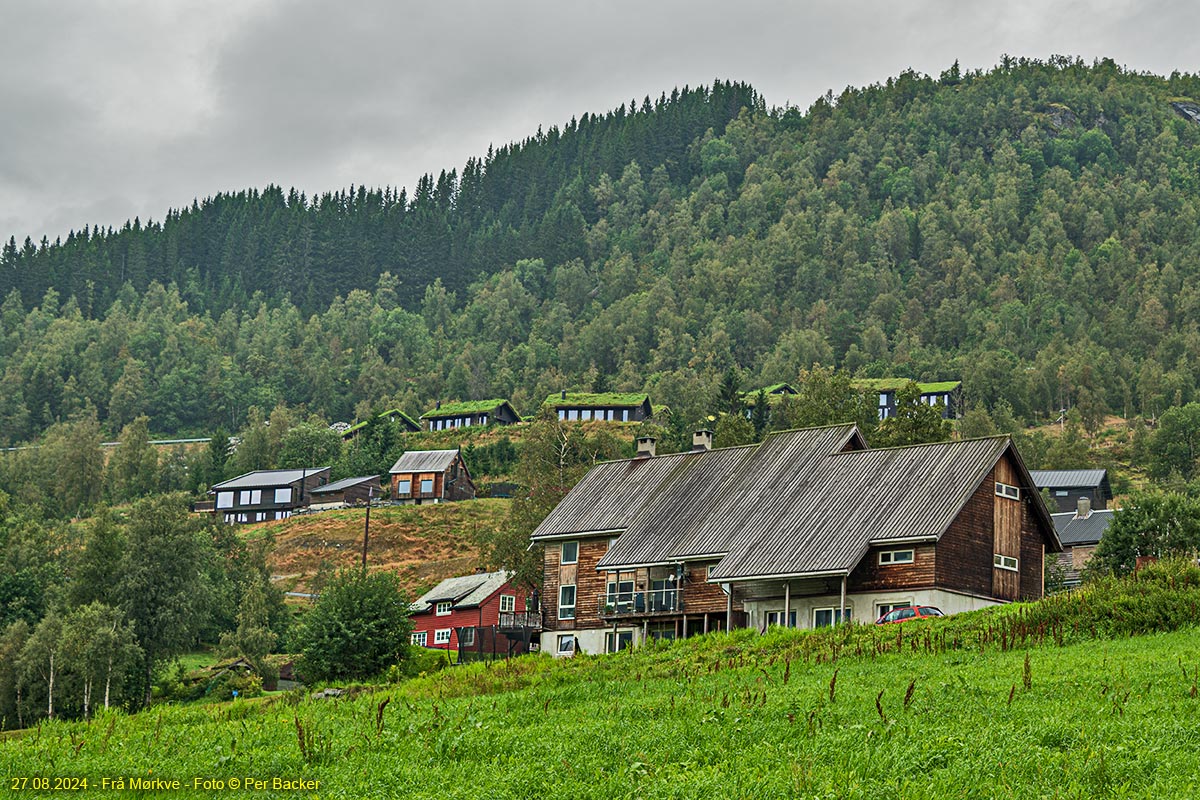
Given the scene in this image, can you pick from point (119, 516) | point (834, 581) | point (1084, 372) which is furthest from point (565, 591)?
point (1084, 372)

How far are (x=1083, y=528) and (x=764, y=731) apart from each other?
89.8 meters

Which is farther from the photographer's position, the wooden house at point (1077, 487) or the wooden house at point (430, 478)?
the wooden house at point (430, 478)

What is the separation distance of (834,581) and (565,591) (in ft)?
42.3

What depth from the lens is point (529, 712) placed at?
2772 centimetres

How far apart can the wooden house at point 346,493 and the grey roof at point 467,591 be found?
58983 mm

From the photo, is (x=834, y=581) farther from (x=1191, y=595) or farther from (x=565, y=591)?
(x=1191, y=595)

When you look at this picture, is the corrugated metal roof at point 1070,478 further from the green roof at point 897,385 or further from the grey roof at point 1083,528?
the green roof at point 897,385

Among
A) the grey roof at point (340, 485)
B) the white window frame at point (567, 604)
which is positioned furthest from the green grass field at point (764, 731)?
the grey roof at point (340, 485)

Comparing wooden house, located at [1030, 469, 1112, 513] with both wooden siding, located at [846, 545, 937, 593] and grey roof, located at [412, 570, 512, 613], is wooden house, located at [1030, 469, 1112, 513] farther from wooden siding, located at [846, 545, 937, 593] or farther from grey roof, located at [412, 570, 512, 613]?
wooden siding, located at [846, 545, 937, 593]

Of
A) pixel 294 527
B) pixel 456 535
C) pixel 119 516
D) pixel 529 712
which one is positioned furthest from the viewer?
pixel 119 516

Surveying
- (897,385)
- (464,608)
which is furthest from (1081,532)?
(897,385)

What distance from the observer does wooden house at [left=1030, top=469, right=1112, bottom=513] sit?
127375 millimetres

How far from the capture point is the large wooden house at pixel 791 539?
50.1 meters

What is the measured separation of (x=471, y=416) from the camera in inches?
6949
